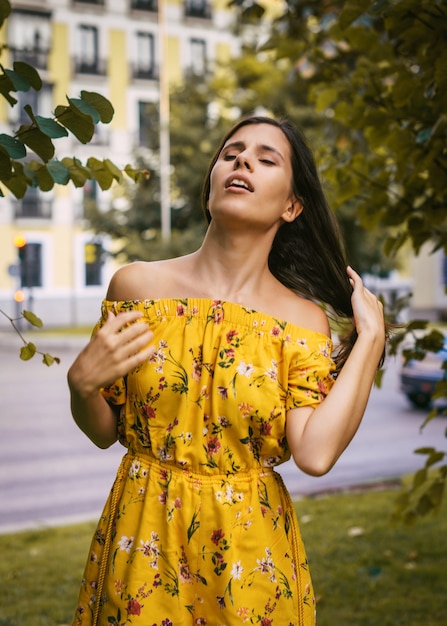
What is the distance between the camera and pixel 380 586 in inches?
169

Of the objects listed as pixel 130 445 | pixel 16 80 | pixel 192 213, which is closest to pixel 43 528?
pixel 130 445

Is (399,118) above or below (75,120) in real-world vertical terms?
above

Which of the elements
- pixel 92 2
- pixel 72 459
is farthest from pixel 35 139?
pixel 92 2

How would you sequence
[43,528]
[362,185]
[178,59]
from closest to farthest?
1. [362,185]
2. [43,528]
3. [178,59]

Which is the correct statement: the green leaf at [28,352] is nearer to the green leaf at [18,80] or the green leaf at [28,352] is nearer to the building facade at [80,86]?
the green leaf at [18,80]

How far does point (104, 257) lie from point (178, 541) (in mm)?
23323

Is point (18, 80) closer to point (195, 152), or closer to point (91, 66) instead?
point (195, 152)

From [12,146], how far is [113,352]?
0.47 m

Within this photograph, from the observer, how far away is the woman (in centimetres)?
170

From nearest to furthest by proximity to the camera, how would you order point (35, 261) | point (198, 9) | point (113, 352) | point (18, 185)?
point (113, 352) → point (18, 185) → point (35, 261) → point (198, 9)

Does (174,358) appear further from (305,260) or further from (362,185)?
(362,185)

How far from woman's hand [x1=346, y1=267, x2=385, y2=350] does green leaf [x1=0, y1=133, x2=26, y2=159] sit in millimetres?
777

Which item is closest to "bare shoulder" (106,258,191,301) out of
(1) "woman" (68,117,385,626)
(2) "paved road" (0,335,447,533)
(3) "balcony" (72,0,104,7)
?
(1) "woman" (68,117,385,626)

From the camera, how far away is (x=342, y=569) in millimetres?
4562
